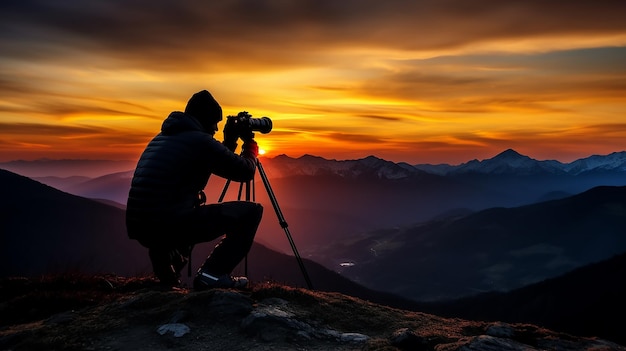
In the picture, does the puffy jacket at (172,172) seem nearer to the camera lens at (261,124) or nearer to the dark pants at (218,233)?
the dark pants at (218,233)

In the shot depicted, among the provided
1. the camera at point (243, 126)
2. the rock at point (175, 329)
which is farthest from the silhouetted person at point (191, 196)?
the rock at point (175, 329)

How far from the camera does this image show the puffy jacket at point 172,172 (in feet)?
25.8

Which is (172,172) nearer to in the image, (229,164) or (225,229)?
(229,164)

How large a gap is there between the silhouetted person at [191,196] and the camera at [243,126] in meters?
0.49

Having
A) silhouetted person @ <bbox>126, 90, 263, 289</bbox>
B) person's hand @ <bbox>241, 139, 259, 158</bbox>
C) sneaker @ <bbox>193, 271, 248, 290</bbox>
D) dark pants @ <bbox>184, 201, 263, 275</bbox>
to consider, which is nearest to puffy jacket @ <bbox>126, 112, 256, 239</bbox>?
silhouetted person @ <bbox>126, 90, 263, 289</bbox>

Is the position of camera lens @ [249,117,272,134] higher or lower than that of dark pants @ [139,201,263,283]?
higher

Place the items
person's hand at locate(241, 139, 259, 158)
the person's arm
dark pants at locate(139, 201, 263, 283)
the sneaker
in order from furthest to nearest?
1. person's hand at locate(241, 139, 259, 158)
2. the sneaker
3. dark pants at locate(139, 201, 263, 283)
4. the person's arm

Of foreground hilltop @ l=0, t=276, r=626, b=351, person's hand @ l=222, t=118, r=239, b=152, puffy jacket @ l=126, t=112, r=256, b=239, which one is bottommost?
foreground hilltop @ l=0, t=276, r=626, b=351

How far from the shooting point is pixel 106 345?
22.0 ft

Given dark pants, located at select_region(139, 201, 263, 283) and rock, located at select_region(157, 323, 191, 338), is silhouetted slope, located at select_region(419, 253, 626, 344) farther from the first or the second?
rock, located at select_region(157, 323, 191, 338)

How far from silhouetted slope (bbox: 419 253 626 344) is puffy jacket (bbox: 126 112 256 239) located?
10895cm

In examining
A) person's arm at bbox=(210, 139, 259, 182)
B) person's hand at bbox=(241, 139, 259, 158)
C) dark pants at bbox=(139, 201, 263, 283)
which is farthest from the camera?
person's hand at bbox=(241, 139, 259, 158)

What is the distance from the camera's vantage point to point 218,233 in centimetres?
849

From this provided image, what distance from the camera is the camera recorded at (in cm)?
937
